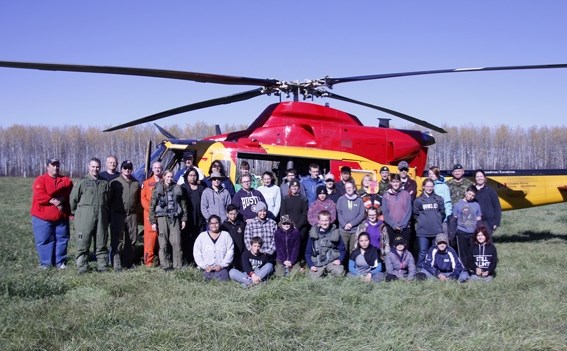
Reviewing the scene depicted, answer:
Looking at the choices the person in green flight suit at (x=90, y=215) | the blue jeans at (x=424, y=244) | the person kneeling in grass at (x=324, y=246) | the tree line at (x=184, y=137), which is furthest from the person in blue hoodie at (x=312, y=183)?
the tree line at (x=184, y=137)

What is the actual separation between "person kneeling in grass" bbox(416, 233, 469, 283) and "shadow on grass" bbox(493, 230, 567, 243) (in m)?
5.05

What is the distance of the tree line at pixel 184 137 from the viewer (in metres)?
68.9

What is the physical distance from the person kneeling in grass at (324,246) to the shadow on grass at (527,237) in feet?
19.2

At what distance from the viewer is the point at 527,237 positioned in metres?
12.8

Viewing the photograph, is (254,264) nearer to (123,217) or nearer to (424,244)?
(123,217)

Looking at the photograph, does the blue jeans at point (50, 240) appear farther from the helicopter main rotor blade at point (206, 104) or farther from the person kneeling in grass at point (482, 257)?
the person kneeling in grass at point (482, 257)

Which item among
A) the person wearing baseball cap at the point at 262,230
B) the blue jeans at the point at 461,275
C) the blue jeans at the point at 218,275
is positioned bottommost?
the blue jeans at the point at 461,275

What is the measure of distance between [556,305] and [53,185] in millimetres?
7151

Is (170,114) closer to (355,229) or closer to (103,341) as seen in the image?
(355,229)

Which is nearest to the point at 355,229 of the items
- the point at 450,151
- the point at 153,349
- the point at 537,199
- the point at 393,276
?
the point at 393,276

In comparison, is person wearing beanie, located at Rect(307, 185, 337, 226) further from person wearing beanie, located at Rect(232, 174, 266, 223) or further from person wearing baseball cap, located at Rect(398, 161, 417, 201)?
person wearing baseball cap, located at Rect(398, 161, 417, 201)

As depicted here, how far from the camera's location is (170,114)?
970 centimetres

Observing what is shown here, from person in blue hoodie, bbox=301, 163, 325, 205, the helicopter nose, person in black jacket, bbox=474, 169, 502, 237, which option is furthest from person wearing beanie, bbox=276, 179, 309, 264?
the helicopter nose

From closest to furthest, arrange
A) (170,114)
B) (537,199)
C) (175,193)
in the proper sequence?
1. (175,193)
2. (170,114)
3. (537,199)
